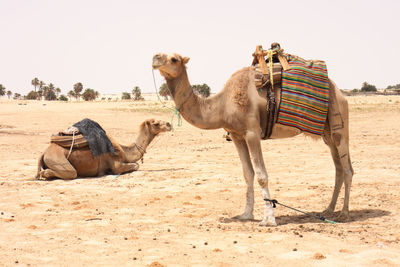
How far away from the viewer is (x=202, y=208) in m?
8.39

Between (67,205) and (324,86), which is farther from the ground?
(324,86)

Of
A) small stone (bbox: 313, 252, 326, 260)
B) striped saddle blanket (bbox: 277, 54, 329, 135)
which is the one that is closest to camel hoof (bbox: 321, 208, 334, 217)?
striped saddle blanket (bbox: 277, 54, 329, 135)

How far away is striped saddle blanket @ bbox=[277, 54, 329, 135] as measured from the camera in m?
7.16

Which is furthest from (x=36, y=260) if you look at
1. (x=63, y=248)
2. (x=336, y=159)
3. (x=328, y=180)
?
(x=328, y=180)

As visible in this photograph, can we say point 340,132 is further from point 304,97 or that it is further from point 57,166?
point 57,166

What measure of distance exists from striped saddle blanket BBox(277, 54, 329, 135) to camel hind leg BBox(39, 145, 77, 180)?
6036 mm

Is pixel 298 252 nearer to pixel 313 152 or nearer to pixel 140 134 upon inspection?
pixel 140 134

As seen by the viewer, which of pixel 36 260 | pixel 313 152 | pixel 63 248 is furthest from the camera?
pixel 313 152

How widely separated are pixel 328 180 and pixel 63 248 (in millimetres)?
6627

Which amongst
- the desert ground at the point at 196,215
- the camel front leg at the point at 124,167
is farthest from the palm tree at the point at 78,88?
the camel front leg at the point at 124,167

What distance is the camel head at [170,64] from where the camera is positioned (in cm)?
678

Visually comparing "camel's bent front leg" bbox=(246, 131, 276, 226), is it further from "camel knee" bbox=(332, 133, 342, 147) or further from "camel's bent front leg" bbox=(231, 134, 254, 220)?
"camel knee" bbox=(332, 133, 342, 147)

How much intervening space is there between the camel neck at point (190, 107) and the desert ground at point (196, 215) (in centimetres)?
153

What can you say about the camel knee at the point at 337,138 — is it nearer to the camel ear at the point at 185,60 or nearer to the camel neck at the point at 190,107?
the camel neck at the point at 190,107
